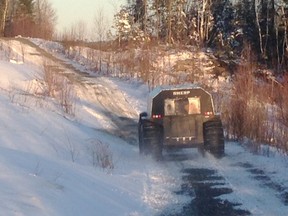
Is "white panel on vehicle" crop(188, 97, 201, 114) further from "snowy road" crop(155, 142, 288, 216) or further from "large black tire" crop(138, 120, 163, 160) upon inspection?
"snowy road" crop(155, 142, 288, 216)

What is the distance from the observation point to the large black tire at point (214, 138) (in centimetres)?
1518

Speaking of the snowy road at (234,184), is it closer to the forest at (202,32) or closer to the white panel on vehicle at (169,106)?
the white panel on vehicle at (169,106)

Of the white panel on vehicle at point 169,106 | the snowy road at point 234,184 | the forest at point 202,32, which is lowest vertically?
the snowy road at point 234,184

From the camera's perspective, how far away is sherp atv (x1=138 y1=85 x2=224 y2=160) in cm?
1521

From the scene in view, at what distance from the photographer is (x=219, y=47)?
43438 mm

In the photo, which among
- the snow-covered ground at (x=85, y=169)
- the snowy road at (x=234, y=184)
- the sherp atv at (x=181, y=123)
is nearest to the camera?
the snow-covered ground at (x=85, y=169)

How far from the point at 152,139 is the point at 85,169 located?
11.7 feet

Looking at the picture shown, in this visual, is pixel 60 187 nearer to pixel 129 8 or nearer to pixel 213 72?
pixel 213 72

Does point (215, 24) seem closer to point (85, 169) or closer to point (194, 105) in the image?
point (194, 105)

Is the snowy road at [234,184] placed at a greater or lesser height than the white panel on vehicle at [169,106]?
lesser

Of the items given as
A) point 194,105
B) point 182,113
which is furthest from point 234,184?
point 194,105

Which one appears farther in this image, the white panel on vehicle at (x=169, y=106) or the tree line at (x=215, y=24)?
the tree line at (x=215, y=24)

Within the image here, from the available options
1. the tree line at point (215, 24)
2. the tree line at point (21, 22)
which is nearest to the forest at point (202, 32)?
the tree line at point (215, 24)

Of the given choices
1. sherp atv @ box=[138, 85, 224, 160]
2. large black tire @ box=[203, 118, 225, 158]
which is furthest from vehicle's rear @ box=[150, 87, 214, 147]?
large black tire @ box=[203, 118, 225, 158]
